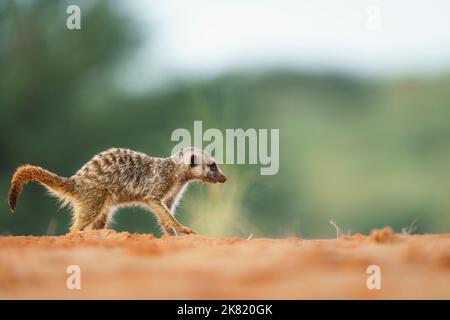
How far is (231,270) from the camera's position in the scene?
445 cm

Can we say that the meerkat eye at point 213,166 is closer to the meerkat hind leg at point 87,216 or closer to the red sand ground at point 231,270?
the meerkat hind leg at point 87,216

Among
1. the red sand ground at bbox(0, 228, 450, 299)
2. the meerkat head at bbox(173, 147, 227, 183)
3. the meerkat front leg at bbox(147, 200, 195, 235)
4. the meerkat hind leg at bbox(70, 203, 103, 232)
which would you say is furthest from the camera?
the meerkat head at bbox(173, 147, 227, 183)

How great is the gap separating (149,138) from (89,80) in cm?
284

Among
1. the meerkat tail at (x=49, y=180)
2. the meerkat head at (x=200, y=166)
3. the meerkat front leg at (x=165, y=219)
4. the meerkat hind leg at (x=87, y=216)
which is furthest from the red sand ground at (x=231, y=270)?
the meerkat head at (x=200, y=166)

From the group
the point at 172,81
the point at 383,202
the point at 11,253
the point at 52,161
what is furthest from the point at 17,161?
the point at 11,253

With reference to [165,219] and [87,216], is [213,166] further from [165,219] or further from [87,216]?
[87,216]

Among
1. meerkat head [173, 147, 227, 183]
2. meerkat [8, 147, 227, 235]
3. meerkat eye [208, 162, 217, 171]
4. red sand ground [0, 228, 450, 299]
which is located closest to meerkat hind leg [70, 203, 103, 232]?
meerkat [8, 147, 227, 235]

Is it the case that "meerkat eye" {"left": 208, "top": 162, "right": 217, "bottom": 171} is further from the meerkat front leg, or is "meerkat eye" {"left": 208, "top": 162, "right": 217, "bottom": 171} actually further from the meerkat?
the meerkat front leg

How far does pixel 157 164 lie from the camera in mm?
8414

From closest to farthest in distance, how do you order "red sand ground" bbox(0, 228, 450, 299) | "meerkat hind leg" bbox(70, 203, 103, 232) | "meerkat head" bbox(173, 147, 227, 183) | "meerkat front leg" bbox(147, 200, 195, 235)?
1. "red sand ground" bbox(0, 228, 450, 299)
2. "meerkat front leg" bbox(147, 200, 195, 235)
3. "meerkat hind leg" bbox(70, 203, 103, 232)
4. "meerkat head" bbox(173, 147, 227, 183)

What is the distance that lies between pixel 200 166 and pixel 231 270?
416cm

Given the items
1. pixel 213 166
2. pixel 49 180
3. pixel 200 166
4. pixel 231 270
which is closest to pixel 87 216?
pixel 49 180

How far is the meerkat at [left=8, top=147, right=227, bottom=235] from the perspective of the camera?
780 centimetres

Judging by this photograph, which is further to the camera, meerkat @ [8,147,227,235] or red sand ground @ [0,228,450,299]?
meerkat @ [8,147,227,235]
